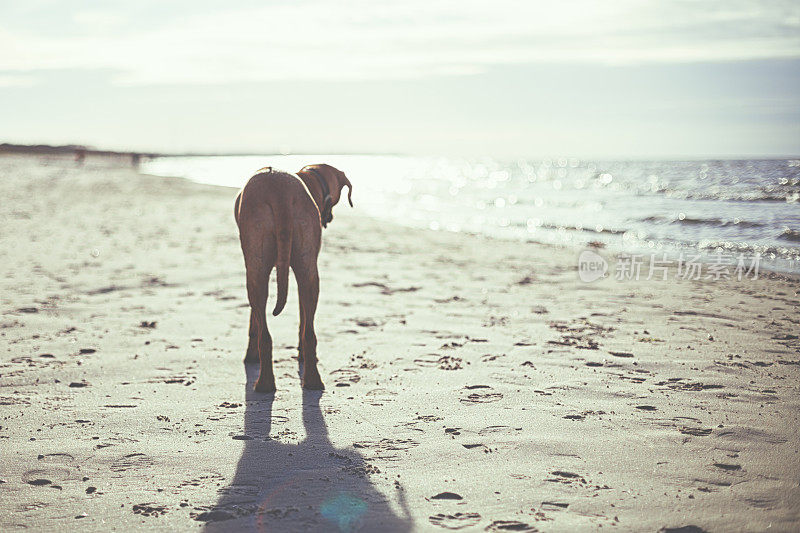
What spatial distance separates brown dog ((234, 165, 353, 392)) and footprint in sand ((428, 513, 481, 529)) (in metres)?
2.15

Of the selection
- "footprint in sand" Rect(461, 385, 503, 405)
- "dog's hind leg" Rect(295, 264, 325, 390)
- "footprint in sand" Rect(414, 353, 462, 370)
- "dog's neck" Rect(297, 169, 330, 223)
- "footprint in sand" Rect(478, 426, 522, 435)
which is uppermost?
"dog's neck" Rect(297, 169, 330, 223)

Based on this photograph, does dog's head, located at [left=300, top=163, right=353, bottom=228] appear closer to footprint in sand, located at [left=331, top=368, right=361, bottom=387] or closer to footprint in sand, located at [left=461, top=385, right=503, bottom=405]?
A: footprint in sand, located at [left=331, top=368, right=361, bottom=387]

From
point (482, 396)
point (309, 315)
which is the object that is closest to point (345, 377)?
point (309, 315)

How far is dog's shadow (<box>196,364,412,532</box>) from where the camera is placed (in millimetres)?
2982

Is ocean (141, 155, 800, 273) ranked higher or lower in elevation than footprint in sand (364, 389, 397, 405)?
higher

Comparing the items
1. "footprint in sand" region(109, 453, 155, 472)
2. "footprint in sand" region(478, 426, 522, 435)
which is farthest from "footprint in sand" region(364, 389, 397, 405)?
"footprint in sand" region(109, 453, 155, 472)

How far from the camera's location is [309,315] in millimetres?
5062

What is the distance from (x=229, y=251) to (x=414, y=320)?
20.9ft

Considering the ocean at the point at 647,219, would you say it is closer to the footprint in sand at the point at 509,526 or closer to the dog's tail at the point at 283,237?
the dog's tail at the point at 283,237

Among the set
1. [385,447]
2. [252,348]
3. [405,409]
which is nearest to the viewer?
[385,447]

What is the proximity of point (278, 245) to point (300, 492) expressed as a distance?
6.87ft

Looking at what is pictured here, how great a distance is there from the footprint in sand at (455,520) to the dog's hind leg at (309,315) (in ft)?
7.24

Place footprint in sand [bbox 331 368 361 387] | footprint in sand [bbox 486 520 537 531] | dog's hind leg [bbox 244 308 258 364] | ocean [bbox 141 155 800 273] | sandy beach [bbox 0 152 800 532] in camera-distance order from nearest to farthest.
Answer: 1. footprint in sand [bbox 486 520 537 531]
2. sandy beach [bbox 0 152 800 532]
3. footprint in sand [bbox 331 368 361 387]
4. dog's hind leg [bbox 244 308 258 364]
5. ocean [bbox 141 155 800 273]

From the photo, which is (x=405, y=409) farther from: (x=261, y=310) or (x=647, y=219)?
(x=647, y=219)
